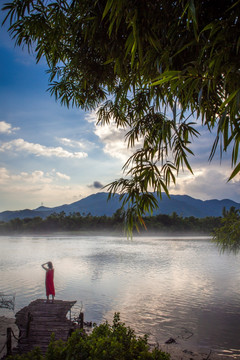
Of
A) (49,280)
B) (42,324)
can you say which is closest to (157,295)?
(49,280)

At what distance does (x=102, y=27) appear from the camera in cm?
394

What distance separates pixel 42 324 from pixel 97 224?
84556 millimetres

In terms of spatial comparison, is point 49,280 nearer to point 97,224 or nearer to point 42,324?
point 42,324

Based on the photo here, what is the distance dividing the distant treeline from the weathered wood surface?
71818 mm

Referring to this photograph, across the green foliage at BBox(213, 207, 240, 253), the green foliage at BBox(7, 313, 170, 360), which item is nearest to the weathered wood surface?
the green foliage at BBox(7, 313, 170, 360)

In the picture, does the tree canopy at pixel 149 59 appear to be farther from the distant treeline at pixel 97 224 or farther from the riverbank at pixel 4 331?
the distant treeline at pixel 97 224

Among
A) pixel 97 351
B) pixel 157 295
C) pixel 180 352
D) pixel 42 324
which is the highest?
pixel 97 351

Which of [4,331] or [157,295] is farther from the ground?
[4,331]

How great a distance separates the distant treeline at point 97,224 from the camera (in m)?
84.2

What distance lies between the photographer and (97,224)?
90750 millimetres

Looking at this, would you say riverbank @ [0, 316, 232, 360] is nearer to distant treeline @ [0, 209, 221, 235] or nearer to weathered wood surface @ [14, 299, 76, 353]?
weathered wood surface @ [14, 299, 76, 353]

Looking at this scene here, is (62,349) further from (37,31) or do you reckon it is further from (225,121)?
(37,31)

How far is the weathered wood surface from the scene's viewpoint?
6281 millimetres

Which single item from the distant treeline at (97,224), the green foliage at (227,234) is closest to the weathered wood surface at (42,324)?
the green foliage at (227,234)
